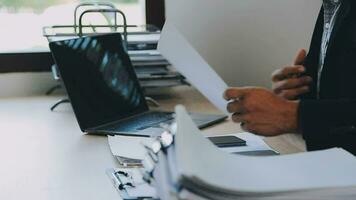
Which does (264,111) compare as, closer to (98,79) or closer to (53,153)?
(53,153)

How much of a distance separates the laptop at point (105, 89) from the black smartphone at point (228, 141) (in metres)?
0.18

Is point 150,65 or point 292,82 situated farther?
point 150,65

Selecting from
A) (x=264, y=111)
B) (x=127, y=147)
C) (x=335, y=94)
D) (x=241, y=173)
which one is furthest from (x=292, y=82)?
(x=241, y=173)

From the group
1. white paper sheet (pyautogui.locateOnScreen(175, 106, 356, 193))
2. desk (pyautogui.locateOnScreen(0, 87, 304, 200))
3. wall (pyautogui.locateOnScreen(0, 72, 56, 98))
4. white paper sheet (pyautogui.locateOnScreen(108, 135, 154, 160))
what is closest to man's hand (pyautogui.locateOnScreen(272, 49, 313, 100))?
desk (pyautogui.locateOnScreen(0, 87, 304, 200))

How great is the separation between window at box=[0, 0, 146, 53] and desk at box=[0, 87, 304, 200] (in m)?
0.26

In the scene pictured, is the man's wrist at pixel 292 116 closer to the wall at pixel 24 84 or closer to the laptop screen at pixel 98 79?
the laptop screen at pixel 98 79

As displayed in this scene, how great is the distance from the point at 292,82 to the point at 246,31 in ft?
1.85

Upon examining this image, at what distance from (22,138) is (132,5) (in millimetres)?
782

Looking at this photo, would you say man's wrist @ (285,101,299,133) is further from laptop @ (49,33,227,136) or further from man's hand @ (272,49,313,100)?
laptop @ (49,33,227,136)

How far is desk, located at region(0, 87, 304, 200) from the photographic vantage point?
1024 millimetres

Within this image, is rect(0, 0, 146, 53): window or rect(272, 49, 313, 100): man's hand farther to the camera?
rect(0, 0, 146, 53): window

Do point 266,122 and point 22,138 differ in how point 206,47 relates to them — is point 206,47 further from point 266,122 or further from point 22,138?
point 266,122

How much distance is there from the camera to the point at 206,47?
1.92 m

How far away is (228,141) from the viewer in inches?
48.6
